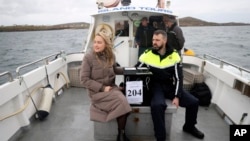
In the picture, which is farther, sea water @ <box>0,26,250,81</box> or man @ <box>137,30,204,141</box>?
sea water @ <box>0,26,250,81</box>

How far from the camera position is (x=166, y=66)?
9.80 ft

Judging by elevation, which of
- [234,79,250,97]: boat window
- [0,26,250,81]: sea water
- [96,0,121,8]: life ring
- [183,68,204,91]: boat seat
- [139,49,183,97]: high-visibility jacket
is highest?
[96,0,121,8]: life ring

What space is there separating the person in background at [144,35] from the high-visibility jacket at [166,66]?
2.29 meters

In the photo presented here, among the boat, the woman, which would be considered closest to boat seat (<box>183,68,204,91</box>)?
the boat

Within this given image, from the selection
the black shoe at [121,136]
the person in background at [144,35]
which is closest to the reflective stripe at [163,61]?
the black shoe at [121,136]

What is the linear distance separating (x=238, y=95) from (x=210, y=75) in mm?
1307

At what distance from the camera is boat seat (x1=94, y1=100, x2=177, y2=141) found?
2.92 m

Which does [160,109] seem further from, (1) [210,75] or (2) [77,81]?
(2) [77,81]

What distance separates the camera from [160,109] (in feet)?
8.98

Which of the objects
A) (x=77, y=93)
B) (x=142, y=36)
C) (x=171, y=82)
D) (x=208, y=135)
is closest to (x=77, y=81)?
(x=77, y=93)

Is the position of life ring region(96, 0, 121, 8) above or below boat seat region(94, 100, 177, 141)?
above

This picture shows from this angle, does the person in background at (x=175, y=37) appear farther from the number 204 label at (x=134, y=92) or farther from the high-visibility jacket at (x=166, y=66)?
the number 204 label at (x=134, y=92)

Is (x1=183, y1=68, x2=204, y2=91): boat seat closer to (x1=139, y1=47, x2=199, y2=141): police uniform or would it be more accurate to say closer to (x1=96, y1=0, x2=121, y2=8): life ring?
(x1=139, y1=47, x2=199, y2=141): police uniform

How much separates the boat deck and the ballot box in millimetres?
805
